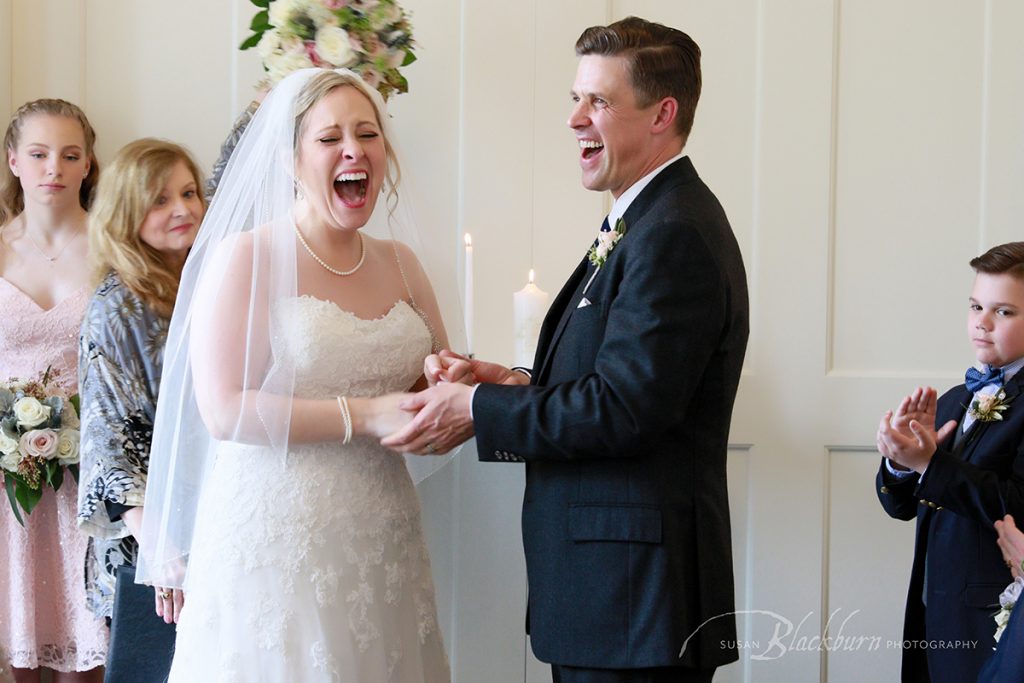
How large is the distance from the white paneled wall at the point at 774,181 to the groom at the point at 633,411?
43.6 inches

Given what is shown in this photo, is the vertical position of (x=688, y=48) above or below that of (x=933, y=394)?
above

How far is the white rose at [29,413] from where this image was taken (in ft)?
8.78

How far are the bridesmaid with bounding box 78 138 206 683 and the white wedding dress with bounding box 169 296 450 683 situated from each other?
33 centimetres

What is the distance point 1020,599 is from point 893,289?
1.66m

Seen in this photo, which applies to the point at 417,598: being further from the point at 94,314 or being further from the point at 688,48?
the point at 688,48

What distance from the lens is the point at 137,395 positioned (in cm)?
256

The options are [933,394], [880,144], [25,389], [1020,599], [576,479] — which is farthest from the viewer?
[880,144]

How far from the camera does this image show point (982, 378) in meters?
2.57

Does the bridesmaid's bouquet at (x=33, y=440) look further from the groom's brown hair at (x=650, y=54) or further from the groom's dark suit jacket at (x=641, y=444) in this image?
the groom's brown hair at (x=650, y=54)

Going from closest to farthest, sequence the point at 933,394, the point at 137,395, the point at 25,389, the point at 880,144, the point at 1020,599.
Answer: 1. the point at 1020,599
2. the point at 933,394
3. the point at 137,395
4. the point at 25,389
5. the point at 880,144

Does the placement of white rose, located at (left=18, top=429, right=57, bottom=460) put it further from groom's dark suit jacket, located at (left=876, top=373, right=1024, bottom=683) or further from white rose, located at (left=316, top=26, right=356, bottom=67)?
groom's dark suit jacket, located at (left=876, top=373, right=1024, bottom=683)

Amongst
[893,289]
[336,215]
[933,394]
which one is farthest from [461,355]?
[893,289]

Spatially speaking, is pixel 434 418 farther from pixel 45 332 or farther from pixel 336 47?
pixel 45 332

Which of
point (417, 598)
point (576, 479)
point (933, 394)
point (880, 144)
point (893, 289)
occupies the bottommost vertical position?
point (417, 598)
